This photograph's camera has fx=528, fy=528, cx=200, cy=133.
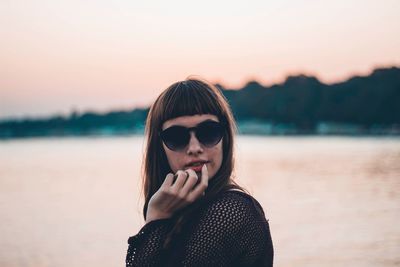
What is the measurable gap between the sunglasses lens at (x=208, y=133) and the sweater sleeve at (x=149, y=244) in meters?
0.30

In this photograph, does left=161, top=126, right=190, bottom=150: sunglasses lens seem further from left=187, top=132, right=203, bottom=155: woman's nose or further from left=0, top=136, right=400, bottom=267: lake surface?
left=0, top=136, right=400, bottom=267: lake surface

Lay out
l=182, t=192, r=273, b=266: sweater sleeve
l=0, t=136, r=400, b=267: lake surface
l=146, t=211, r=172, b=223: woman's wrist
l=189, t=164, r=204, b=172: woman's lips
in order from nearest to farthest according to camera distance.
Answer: l=182, t=192, r=273, b=266: sweater sleeve < l=146, t=211, r=172, b=223: woman's wrist < l=189, t=164, r=204, b=172: woman's lips < l=0, t=136, r=400, b=267: lake surface

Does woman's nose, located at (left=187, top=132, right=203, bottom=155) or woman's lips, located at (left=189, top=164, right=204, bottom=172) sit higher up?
woman's nose, located at (left=187, top=132, right=203, bottom=155)

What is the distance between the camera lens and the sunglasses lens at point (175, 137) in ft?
5.91

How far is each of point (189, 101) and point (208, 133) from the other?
0.13 meters

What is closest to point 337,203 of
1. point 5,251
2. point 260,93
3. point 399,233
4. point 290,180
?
point 399,233

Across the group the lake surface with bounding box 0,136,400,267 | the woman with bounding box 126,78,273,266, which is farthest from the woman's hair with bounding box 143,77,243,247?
the lake surface with bounding box 0,136,400,267

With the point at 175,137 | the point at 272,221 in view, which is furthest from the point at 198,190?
the point at 272,221

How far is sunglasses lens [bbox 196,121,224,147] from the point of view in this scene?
178 centimetres

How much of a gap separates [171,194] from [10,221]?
19.1 m

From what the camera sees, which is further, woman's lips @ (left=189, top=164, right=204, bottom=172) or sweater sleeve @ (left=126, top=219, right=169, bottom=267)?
woman's lips @ (left=189, top=164, right=204, bottom=172)

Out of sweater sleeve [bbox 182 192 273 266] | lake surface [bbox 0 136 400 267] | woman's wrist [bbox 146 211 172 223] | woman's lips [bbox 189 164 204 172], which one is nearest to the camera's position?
sweater sleeve [bbox 182 192 273 266]

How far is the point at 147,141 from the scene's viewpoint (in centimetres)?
204

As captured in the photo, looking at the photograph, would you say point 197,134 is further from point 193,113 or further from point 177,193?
point 177,193
